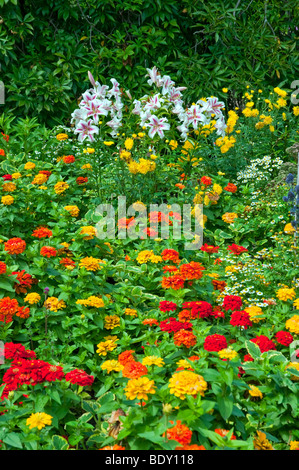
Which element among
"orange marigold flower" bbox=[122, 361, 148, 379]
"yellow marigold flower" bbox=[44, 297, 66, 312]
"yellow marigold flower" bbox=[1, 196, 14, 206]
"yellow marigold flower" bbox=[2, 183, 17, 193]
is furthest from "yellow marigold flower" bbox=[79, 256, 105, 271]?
"orange marigold flower" bbox=[122, 361, 148, 379]

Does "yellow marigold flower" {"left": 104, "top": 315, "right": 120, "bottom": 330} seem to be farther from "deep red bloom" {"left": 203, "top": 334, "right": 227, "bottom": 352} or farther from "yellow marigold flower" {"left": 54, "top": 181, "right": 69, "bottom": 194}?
"yellow marigold flower" {"left": 54, "top": 181, "right": 69, "bottom": 194}

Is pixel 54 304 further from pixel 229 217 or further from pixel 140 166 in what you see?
pixel 229 217

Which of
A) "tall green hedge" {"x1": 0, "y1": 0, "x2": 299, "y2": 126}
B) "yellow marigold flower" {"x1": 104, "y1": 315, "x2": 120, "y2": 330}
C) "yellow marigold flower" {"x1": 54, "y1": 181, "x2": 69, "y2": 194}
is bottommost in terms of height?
"yellow marigold flower" {"x1": 104, "y1": 315, "x2": 120, "y2": 330}

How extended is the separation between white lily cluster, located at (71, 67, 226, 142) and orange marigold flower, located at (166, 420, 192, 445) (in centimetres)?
281

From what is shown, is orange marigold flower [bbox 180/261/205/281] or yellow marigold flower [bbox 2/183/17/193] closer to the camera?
orange marigold flower [bbox 180/261/205/281]

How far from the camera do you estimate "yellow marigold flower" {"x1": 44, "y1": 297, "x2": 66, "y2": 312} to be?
2.75 meters

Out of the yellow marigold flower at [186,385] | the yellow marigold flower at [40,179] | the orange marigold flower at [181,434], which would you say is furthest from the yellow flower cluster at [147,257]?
the orange marigold flower at [181,434]

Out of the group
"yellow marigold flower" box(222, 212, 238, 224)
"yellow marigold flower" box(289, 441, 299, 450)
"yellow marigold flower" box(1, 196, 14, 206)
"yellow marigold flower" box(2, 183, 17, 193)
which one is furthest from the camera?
"yellow marigold flower" box(222, 212, 238, 224)

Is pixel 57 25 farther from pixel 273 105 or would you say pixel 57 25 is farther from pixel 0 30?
pixel 273 105

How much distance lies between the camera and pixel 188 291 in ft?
9.53

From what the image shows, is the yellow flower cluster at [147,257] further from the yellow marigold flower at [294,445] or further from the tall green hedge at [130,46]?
Result: the tall green hedge at [130,46]

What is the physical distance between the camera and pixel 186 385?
5.90 ft

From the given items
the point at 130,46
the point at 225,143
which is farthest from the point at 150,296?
the point at 130,46

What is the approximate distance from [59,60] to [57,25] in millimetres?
571
